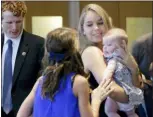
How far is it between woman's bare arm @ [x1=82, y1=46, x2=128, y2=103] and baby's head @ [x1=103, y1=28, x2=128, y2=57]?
4 cm

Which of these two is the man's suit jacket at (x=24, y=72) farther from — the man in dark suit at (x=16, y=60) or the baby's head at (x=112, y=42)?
the baby's head at (x=112, y=42)

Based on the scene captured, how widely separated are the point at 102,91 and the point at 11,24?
2.73 feet

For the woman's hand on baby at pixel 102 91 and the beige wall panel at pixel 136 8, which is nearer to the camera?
the woman's hand on baby at pixel 102 91

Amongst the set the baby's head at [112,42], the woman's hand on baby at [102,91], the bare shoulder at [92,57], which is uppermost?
the baby's head at [112,42]

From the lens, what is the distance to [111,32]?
1855mm

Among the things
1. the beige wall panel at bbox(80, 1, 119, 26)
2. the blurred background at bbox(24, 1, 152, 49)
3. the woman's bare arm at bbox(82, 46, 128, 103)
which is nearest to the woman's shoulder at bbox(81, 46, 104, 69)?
the woman's bare arm at bbox(82, 46, 128, 103)

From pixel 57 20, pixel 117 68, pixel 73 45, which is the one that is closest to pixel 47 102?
pixel 73 45

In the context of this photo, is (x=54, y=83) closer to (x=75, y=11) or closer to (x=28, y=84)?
(x=28, y=84)

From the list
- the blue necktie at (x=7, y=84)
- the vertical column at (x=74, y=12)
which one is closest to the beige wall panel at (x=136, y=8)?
the vertical column at (x=74, y=12)

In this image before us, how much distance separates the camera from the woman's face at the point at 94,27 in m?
1.89

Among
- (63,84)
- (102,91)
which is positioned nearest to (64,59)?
(63,84)

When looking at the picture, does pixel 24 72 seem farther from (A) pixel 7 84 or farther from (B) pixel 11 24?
(B) pixel 11 24

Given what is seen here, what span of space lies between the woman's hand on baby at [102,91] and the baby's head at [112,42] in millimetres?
204

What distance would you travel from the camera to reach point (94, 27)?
6.19ft
